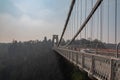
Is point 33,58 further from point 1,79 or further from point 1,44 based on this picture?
point 1,44

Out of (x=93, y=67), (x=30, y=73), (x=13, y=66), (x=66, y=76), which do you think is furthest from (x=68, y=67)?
(x=93, y=67)

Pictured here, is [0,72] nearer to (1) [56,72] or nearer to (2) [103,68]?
(1) [56,72]

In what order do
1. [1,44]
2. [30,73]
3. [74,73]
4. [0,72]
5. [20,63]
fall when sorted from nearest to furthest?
1. [74,73]
2. [30,73]
3. [0,72]
4. [20,63]
5. [1,44]

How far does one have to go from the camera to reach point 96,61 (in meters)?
9.73

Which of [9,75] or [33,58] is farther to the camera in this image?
[33,58]

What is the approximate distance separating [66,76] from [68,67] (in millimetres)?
2155

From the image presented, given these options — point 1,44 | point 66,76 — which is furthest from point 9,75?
point 1,44

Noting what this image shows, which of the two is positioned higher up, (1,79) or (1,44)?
(1,44)

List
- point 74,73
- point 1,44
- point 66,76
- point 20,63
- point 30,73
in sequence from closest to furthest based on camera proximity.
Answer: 1. point 74,73
2. point 66,76
3. point 30,73
4. point 20,63
5. point 1,44

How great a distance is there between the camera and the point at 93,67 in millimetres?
9977

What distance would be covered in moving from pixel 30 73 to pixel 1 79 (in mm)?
5866

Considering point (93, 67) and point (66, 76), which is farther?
point (66, 76)

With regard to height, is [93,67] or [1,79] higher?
[93,67]

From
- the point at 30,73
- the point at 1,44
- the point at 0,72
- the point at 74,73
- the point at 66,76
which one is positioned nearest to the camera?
the point at 74,73
